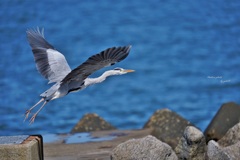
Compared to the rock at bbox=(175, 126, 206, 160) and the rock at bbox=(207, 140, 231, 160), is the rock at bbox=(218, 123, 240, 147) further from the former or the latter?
the rock at bbox=(207, 140, 231, 160)

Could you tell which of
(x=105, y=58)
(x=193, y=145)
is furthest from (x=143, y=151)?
(x=105, y=58)

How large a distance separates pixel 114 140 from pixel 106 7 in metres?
28.2

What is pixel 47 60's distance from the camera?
12.3 m

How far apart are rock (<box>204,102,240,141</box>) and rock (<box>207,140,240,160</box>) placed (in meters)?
2.50

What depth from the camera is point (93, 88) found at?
2784cm

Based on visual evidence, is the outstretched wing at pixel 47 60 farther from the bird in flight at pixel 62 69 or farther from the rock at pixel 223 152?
the rock at pixel 223 152

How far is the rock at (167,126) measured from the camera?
1401 centimetres

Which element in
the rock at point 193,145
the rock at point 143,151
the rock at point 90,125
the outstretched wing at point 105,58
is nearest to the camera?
the outstretched wing at point 105,58

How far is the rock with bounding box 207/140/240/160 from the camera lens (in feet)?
36.6

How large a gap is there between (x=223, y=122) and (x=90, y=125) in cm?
230

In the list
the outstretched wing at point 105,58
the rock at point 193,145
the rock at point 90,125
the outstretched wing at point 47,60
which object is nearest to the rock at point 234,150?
the rock at point 193,145

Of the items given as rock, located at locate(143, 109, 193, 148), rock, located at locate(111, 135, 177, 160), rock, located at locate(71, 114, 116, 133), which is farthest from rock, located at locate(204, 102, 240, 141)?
rock, located at locate(111, 135, 177, 160)

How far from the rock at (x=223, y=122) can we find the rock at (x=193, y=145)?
1893mm

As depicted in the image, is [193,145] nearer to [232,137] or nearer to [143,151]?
[232,137]
